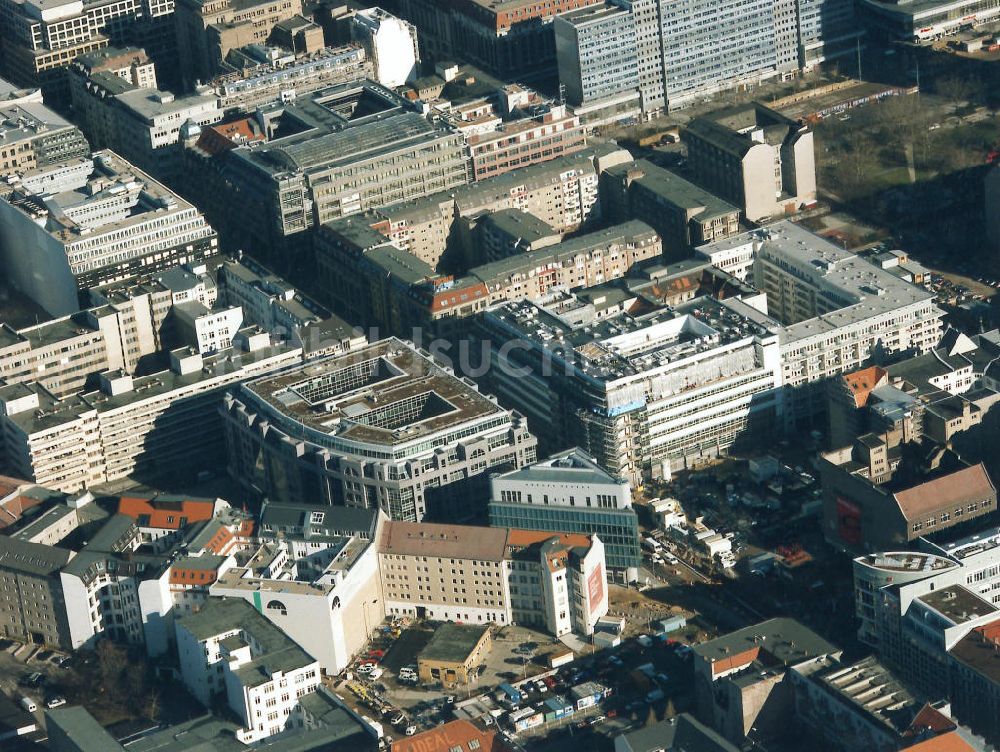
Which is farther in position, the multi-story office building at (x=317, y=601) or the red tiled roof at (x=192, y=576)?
the red tiled roof at (x=192, y=576)

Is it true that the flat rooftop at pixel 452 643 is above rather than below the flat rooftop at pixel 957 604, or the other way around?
below

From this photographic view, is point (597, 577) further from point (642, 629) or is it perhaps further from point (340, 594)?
point (340, 594)

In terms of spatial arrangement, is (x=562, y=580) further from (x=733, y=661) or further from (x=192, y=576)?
(x=192, y=576)

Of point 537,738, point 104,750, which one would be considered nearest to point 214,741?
point 104,750

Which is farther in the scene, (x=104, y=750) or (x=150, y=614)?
(x=150, y=614)

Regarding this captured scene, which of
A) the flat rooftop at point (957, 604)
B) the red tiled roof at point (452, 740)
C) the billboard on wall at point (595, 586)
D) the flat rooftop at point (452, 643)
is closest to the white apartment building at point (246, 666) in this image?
the flat rooftop at point (452, 643)

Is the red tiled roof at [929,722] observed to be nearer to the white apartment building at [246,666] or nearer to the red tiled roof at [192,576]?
the white apartment building at [246,666]

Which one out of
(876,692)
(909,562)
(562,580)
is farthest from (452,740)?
(909,562)
